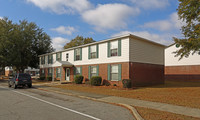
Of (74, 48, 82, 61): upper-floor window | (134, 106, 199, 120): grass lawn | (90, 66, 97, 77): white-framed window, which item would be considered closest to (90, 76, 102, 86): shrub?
(90, 66, 97, 77): white-framed window

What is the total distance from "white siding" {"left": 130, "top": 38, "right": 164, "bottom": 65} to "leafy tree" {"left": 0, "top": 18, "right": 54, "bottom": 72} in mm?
23833

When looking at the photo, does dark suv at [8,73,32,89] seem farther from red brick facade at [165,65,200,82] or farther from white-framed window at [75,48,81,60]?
red brick facade at [165,65,200,82]

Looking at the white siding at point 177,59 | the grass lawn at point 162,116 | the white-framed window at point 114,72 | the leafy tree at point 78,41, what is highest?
the leafy tree at point 78,41

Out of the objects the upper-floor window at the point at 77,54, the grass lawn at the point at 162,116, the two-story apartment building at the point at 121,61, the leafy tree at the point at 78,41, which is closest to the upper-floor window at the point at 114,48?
the two-story apartment building at the point at 121,61

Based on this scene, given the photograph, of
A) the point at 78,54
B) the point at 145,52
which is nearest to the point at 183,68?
the point at 145,52

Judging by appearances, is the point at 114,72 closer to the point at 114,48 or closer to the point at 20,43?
the point at 114,48

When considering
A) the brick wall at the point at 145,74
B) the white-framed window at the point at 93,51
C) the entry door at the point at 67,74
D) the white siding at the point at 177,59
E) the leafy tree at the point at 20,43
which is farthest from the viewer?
the leafy tree at the point at 20,43

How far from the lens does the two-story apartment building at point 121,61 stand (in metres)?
17.4

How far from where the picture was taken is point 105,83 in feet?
62.6

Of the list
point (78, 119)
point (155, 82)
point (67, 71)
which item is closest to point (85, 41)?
point (67, 71)

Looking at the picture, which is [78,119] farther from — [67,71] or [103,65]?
[67,71]

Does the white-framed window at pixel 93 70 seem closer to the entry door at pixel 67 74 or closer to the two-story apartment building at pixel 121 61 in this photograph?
the two-story apartment building at pixel 121 61

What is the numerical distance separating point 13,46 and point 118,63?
24.2m

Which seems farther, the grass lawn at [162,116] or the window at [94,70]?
the window at [94,70]
